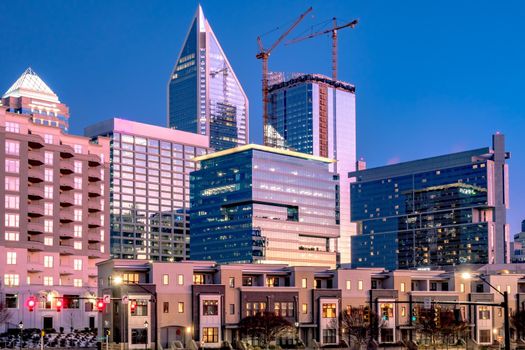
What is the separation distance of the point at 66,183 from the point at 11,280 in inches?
1017

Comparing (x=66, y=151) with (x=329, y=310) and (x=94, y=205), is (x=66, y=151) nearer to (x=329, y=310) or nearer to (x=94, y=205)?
(x=94, y=205)

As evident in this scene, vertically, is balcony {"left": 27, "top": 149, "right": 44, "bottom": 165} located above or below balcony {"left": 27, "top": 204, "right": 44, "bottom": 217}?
above

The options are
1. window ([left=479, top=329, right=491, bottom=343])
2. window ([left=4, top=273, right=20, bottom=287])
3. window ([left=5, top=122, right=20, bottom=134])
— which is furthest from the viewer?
window ([left=5, top=122, right=20, bottom=134])

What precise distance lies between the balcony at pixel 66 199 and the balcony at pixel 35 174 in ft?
23.2

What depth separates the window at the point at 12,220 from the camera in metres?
168

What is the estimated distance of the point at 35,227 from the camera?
564 feet

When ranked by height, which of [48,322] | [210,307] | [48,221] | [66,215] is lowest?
[48,322]

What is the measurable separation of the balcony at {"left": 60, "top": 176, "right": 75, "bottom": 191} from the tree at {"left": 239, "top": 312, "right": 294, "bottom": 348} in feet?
246

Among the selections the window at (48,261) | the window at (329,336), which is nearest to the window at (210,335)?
the window at (329,336)

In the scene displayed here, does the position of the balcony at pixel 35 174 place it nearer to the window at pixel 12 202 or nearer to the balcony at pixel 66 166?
the window at pixel 12 202

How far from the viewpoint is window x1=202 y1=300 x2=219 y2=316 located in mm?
117875

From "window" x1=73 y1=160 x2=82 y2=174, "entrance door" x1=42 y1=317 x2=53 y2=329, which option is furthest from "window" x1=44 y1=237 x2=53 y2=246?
"entrance door" x1=42 y1=317 x2=53 y2=329

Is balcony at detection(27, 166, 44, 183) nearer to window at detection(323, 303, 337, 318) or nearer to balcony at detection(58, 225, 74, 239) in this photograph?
balcony at detection(58, 225, 74, 239)

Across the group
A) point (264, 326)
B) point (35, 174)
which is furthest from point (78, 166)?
point (264, 326)
